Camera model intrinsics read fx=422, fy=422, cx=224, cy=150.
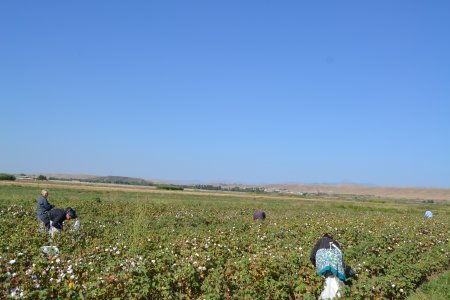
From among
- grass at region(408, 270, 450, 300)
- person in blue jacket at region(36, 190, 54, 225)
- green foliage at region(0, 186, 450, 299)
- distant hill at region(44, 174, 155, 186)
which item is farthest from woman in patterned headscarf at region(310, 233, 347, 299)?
distant hill at region(44, 174, 155, 186)

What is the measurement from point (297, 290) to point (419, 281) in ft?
12.9

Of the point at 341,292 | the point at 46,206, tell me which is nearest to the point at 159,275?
the point at 341,292

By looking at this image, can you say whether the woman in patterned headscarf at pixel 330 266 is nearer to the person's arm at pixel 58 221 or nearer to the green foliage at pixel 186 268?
the green foliage at pixel 186 268

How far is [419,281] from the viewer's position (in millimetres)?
9570

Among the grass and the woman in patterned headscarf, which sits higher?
the woman in patterned headscarf

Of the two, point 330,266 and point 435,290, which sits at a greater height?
point 330,266

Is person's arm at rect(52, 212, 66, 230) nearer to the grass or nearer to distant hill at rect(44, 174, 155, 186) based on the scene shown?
the grass

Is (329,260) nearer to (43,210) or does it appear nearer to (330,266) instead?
(330,266)

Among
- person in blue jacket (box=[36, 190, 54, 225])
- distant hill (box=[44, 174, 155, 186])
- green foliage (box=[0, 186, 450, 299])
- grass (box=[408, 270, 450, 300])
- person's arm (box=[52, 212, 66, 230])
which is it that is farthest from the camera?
distant hill (box=[44, 174, 155, 186])

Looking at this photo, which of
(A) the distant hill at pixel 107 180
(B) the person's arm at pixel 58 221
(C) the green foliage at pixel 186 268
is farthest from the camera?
(A) the distant hill at pixel 107 180

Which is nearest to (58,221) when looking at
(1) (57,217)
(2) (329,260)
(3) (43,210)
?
(1) (57,217)

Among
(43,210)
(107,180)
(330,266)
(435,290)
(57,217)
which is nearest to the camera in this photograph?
(330,266)

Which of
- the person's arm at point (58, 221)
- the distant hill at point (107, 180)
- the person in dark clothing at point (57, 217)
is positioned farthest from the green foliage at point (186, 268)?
the distant hill at point (107, 180)

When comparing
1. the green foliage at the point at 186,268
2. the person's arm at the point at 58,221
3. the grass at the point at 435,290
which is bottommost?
the grass at the point at 435,290
